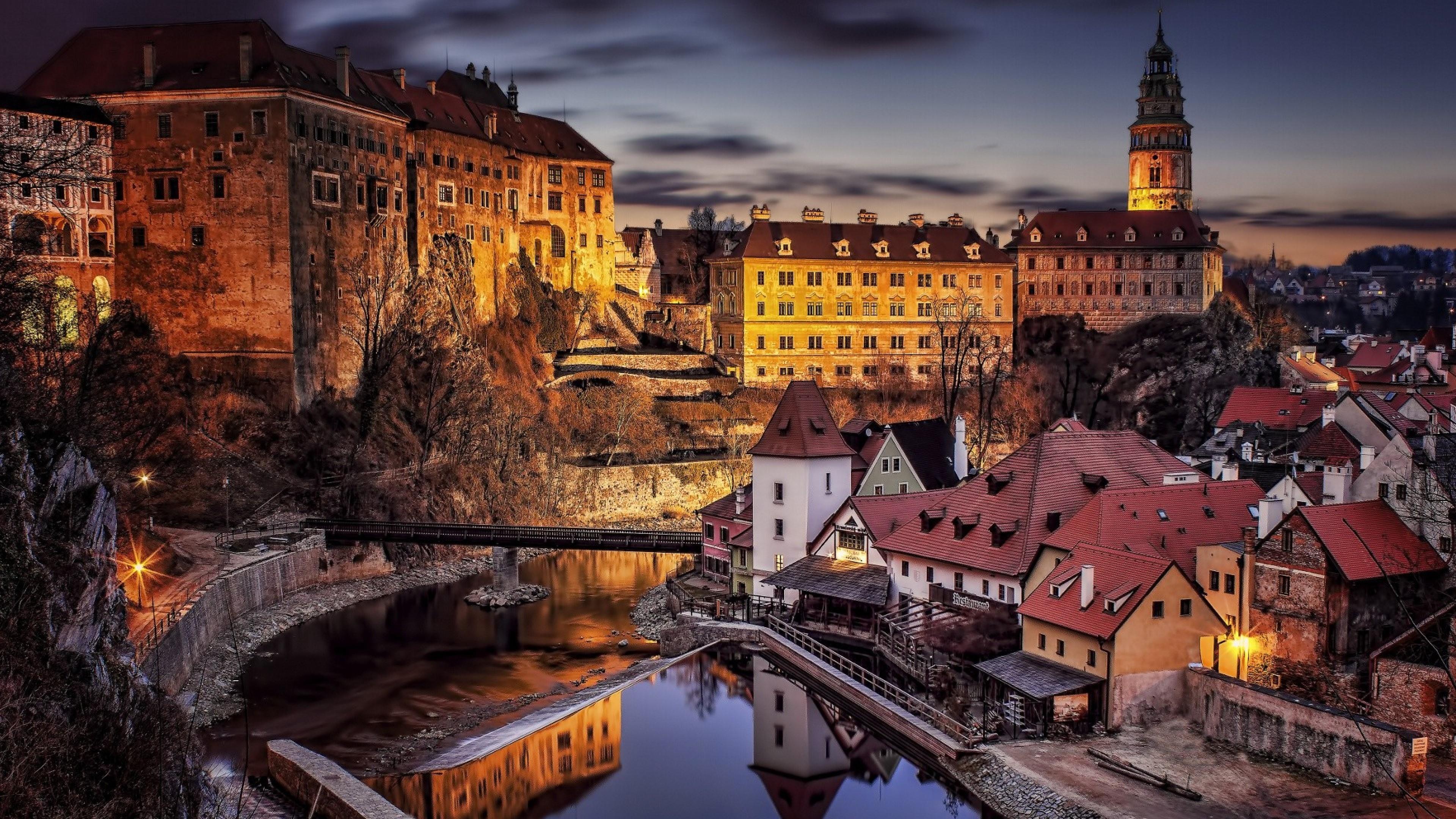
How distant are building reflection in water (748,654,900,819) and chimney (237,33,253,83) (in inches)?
1389

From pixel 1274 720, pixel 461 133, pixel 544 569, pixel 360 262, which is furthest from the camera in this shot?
pixel 461 133

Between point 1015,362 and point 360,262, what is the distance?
4005cm

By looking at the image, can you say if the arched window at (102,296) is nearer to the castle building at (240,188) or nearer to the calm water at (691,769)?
the castle building at (240,188)

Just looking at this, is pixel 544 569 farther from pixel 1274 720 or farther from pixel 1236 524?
pixel 1274 720

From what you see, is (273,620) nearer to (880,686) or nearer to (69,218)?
(69,218)

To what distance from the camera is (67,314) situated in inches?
1948

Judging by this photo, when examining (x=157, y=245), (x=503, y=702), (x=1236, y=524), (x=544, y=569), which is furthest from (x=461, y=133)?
(x=1236, y=524)

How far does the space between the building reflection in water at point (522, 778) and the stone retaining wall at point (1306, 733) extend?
1246cm

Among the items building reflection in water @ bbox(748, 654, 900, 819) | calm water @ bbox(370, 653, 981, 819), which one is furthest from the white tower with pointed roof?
building reflection in water @ bbox(748, 654, 900, 819)

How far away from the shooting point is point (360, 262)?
194ft

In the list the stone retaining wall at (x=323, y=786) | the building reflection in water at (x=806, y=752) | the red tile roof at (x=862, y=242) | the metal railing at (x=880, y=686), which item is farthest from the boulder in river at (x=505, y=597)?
the red tile roof at (x=862, y=242)

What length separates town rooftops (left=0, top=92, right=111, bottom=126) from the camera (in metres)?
48.7

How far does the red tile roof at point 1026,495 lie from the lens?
111 ft

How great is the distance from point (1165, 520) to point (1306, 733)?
8092mm
